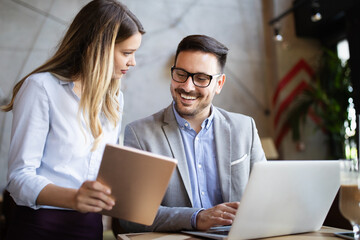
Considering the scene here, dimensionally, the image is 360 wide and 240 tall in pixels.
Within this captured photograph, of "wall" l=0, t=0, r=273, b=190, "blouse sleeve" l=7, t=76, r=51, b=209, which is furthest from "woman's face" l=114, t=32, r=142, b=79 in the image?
"wall" l=0, t=0, r=273, b=190

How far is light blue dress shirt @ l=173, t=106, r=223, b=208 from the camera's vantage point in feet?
5.95

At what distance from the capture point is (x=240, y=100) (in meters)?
5.65

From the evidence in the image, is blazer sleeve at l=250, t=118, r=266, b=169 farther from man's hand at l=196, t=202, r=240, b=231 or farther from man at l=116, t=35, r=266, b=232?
man's hand at l=196, t=202, r=240, b=231

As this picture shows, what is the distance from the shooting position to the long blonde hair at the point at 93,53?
142cm

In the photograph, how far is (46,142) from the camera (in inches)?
55.0

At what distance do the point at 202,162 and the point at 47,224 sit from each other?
2.59 feet

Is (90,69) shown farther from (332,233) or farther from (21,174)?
(332,233)

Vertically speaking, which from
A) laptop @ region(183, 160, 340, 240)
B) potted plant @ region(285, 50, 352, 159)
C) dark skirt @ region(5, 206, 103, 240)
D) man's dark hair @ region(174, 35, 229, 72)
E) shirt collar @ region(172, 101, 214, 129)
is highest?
potted plant @ region(285, 50, 352, 159)

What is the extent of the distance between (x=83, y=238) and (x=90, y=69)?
66cm

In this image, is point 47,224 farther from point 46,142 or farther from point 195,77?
point 195,77

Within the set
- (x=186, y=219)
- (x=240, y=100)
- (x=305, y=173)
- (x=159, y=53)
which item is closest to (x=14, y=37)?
(x=159, y=53)

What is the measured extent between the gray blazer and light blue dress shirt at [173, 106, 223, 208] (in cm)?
5

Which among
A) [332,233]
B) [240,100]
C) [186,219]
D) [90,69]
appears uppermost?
[240,100]

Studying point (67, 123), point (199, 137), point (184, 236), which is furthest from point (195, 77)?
point (184, 236)
